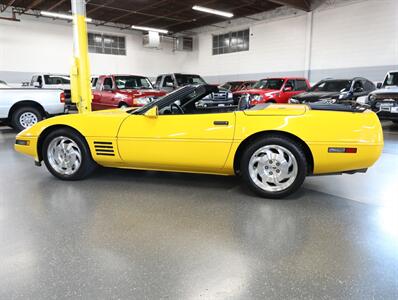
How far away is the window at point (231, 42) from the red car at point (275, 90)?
861cm

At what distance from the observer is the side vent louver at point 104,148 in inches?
149

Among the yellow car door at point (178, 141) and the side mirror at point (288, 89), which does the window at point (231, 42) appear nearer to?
the side mirror at point (288, 89)

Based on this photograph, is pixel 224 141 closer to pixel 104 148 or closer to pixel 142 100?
pixel 104 148

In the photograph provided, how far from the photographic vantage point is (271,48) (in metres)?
18.6

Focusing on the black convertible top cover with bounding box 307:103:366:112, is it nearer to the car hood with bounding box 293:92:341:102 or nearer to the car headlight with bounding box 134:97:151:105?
the car hood with bounding box 293:92:341:102

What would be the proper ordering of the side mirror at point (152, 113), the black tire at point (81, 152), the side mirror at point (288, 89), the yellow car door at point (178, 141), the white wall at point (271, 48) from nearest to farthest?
1. the yellow car door at point (178, 141)
2. the side mirror at point (152, 113)
3. the black tire at point (81, 152)
4. the side mirror at point (288, 89)
5. the white wall at point (271, 48)

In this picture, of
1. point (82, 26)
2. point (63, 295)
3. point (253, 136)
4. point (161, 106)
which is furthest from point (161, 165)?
point (82, 26)

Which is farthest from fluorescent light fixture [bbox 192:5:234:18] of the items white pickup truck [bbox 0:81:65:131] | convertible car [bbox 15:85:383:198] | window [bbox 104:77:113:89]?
convertible car [bbox 15:85:383:198]

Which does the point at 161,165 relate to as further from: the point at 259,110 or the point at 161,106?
the point at 259,110

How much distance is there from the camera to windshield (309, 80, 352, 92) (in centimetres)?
1023

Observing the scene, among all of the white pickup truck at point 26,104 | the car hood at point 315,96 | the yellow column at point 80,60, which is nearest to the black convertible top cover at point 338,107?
the car hood at point 315,96

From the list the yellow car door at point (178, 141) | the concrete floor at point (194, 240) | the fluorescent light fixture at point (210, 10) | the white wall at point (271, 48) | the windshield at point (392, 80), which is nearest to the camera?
the concrete floor at point (194, 240)

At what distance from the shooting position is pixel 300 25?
16984mm

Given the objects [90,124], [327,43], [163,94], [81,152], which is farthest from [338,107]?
[327,43]
